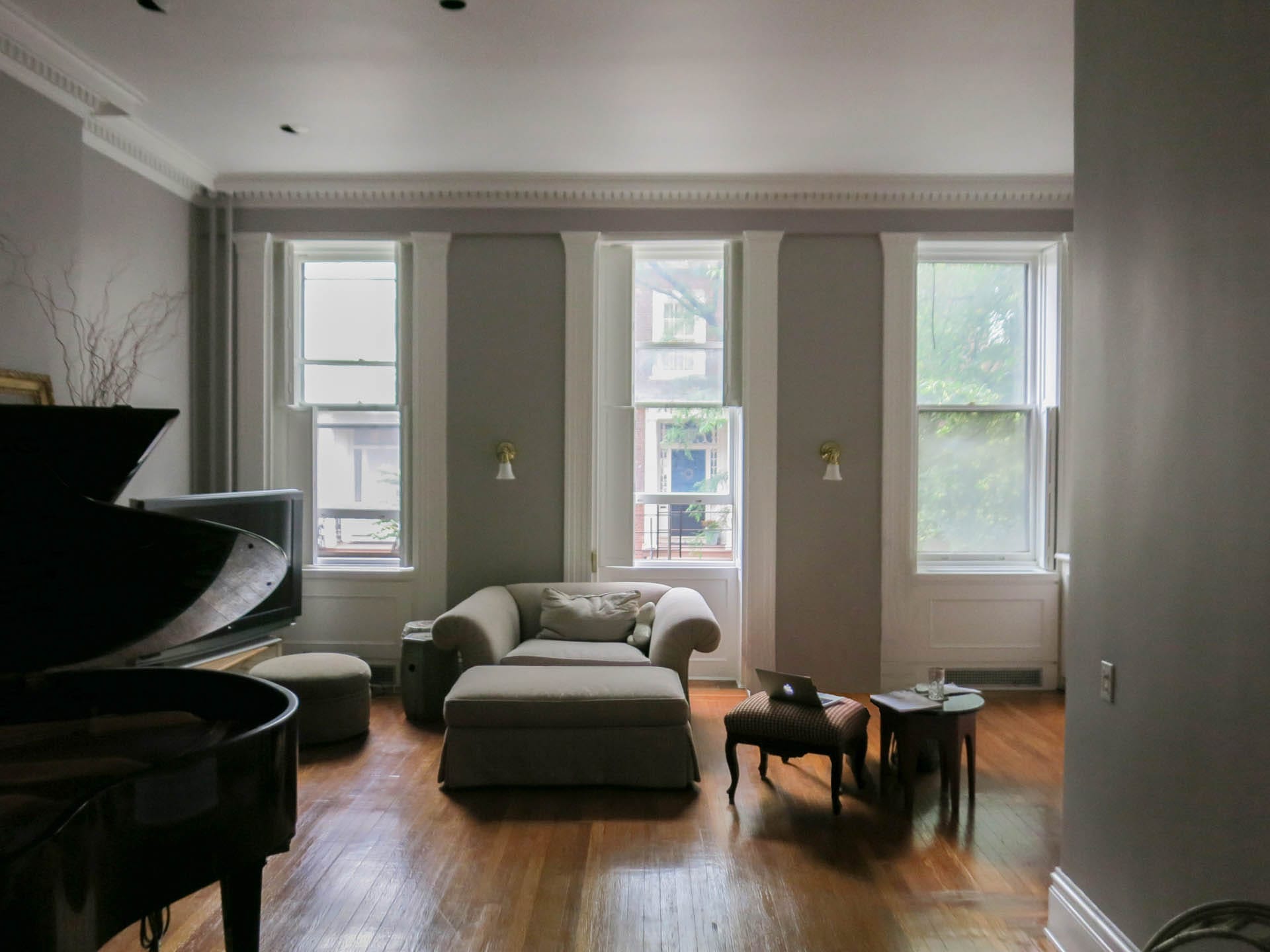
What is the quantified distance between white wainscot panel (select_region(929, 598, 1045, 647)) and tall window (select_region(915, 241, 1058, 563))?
0.95ft

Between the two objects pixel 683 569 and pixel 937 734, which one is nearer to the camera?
pixel 937 734

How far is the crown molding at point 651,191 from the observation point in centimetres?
555

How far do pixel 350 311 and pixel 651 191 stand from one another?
7.04 ft

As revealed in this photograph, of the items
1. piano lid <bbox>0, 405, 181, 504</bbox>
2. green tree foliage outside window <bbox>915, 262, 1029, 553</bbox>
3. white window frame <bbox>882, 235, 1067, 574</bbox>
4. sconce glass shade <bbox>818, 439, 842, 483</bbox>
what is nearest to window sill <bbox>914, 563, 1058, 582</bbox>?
white window frame <bbox>882, 235, 1067, 574</bbox>

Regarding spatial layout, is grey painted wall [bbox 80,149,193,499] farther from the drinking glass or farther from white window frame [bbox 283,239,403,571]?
the drinking glass

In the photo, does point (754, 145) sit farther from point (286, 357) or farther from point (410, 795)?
point (410, 795)

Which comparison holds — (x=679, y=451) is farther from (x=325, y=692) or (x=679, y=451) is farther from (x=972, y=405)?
(x=325, y=692)

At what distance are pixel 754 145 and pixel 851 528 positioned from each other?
2.41m

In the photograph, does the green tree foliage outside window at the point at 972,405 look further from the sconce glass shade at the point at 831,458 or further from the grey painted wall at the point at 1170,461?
the grey painted wall at the point at 1170,461

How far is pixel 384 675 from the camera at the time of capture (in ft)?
19.1

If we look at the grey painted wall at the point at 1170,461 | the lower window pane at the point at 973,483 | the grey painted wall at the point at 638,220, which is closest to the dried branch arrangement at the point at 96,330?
the grey painted wall at the point at 638,220

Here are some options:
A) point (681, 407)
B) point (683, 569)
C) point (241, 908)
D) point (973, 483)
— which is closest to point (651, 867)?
point (241, 908)

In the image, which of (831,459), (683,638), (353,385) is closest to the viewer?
(683,638)

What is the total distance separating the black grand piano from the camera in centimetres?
166
